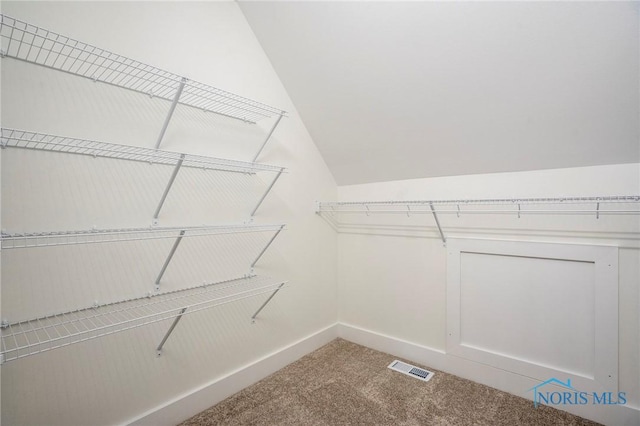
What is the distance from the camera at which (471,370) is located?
193cm

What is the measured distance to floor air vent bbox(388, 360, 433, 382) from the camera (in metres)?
1.98

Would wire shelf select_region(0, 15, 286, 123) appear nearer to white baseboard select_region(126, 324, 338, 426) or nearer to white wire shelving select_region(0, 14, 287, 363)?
white wire shelving select_region(0, 14, 287, 363)

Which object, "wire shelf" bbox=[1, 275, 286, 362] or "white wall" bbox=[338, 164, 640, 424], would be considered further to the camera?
"white wall" bbox=[338, 164, 640, 424]

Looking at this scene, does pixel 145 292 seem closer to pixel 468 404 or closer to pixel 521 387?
pixel 468 404

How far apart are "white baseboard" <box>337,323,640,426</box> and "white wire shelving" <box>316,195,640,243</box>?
2.57 ft

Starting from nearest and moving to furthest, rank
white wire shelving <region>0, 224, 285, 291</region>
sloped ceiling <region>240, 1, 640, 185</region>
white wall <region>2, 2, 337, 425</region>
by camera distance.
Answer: white wire shelving <region>0, 224, 285, 291</region> < white wall <region>2, 2, 337, 425</region> < sloped ceiling <region>240, 1, 640, 185</region>

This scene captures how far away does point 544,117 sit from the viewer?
1.52m

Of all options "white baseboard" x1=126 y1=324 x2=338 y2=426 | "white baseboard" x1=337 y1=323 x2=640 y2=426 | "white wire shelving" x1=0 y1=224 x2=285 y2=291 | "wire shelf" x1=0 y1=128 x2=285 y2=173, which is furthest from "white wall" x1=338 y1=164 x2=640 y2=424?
"wire shelf" x1=0 y1=128 x2=285 y2=173

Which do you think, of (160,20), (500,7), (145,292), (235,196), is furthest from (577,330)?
(160,20)

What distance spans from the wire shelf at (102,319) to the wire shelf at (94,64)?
94 centimetres

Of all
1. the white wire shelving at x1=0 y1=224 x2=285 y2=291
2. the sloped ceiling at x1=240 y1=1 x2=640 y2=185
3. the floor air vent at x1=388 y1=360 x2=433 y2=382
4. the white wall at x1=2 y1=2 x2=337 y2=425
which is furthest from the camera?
the floor air vent at x1=388 y1=360 x2=433 y2=382

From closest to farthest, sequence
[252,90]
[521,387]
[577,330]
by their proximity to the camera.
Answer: [577,330] → [521,387] → [252,90]

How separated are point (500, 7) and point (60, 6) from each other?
1.78 metres

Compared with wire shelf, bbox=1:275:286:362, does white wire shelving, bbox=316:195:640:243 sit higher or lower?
higher
